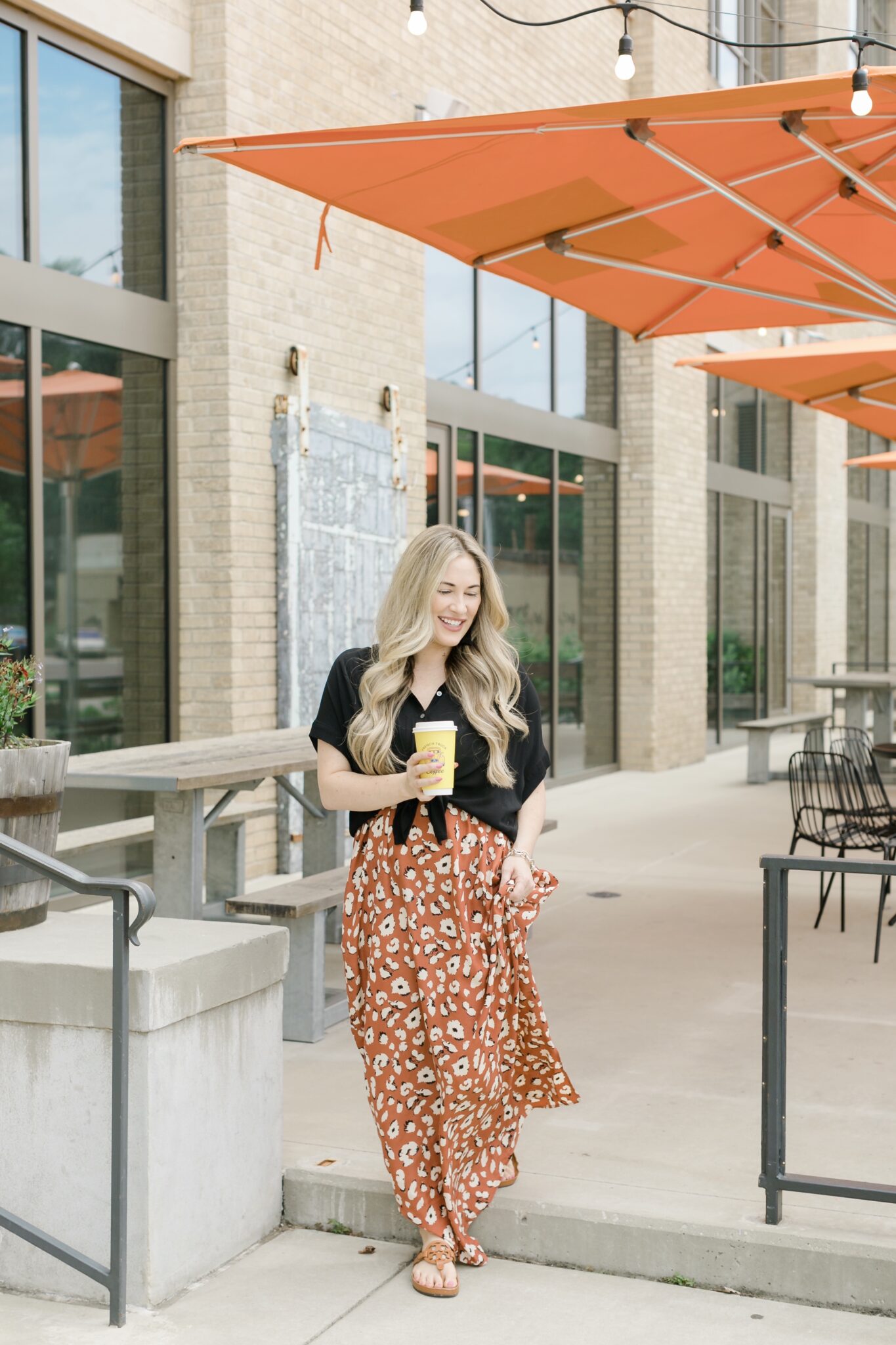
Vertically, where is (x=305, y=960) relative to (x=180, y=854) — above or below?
below

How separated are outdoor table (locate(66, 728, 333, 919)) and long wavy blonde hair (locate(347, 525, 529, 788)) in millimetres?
1416

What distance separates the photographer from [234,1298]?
11.4ft

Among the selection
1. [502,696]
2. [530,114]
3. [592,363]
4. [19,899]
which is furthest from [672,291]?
[592,363]

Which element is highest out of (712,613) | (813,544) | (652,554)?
(813,544)

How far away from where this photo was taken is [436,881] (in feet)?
11.4

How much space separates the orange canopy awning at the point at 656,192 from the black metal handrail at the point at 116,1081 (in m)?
2.34

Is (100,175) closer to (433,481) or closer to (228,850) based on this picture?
(228,850)

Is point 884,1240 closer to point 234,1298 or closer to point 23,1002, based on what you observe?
point 234,1298

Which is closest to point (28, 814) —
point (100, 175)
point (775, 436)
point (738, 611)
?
point (100, 175)

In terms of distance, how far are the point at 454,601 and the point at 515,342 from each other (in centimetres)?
904

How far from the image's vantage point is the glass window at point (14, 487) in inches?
269

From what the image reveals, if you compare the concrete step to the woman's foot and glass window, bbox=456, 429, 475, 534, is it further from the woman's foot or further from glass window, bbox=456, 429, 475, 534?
glass window, bbox=456, 429, 475, 534

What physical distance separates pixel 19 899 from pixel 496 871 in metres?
1.25

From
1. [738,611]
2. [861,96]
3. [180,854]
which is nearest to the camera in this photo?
[861,96]
